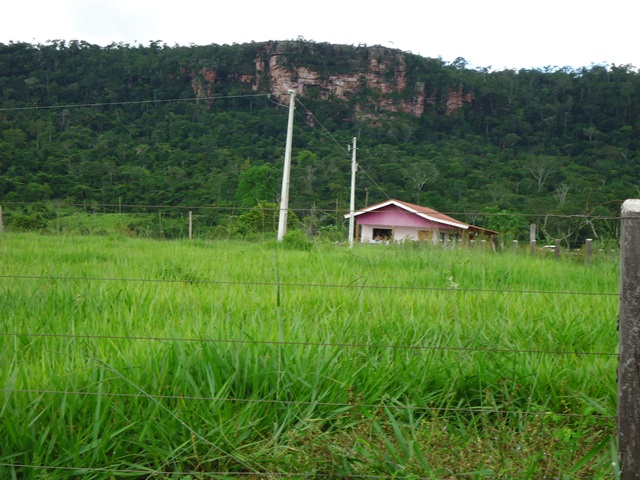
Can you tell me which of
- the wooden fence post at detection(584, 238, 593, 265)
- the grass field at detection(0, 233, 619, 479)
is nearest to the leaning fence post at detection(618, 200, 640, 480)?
the grass field at detection(0, 233, 619, 479)

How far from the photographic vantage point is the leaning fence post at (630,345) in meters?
1.90

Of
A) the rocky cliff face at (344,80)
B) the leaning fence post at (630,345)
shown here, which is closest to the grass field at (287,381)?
the leaning fence post at (630,345)

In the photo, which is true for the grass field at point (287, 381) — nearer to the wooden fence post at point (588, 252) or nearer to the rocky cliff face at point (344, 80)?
→ the wooden fence post at point (588, 252)

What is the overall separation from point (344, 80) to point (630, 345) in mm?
81819

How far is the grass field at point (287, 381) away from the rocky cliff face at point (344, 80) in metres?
72.0

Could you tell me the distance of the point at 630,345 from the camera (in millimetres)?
1909

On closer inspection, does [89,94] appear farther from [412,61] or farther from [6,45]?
[412,61]

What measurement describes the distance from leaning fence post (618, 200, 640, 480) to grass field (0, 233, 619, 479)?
195 mm

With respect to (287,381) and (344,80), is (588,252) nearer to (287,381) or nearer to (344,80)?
(287,381)

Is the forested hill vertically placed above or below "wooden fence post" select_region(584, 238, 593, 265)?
above

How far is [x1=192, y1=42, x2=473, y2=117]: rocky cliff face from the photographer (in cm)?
7550

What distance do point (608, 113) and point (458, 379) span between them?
6741 centimetres

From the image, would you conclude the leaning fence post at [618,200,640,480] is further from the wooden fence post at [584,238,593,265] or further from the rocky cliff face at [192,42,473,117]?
the rocky cliff face at [192,42,473,117]

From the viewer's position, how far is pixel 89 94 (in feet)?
198
